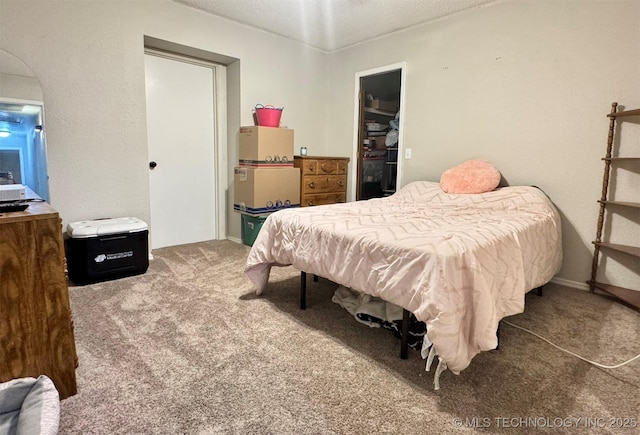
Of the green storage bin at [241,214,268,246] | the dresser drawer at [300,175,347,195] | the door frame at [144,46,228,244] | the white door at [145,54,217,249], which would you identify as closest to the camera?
the white door at [145,54,217,249]

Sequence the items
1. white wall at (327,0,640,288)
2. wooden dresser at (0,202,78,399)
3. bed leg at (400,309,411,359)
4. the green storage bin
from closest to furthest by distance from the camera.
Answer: wooden dresser at (0,202,78,399) < bed leg at (400,309,411,359) < white wall at (327,0,640,288) < the green storage bin

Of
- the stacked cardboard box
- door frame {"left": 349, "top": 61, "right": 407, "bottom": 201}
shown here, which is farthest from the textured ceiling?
the stacked cardboard box

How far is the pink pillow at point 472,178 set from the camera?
3.05 metres

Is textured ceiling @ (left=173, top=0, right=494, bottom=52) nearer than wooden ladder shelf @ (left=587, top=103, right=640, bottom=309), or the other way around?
wooden ladder shelf @ (left=587, top=103, right=640, bottom=309)

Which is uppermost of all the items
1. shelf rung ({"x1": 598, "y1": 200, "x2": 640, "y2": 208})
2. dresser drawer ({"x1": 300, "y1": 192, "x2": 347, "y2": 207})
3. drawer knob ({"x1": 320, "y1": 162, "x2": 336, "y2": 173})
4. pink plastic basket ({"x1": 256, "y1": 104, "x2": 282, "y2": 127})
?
pink plastic basket ({"x1": 256, "y1": 104, "x2": 282, "y2": 127})

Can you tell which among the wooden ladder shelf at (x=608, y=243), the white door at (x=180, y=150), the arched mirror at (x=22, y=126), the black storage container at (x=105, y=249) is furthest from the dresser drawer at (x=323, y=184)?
the wooden ladder shelf at (x=608, y=243)

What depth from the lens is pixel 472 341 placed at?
1506 millimetres

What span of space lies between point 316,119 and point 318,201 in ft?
3.76

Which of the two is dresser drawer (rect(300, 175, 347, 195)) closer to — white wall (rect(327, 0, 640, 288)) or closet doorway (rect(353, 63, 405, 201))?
closet doorway (rect(353, 63, 405, 201))

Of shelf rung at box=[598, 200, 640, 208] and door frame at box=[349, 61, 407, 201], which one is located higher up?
door frame at box=[349, 61, 407, 201]

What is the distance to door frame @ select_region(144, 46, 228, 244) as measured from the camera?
13.4 ft

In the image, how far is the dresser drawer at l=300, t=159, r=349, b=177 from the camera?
13.7 feet

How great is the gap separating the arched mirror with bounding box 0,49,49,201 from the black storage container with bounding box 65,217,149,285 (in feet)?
1.47

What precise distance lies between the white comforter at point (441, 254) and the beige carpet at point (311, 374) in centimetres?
24
